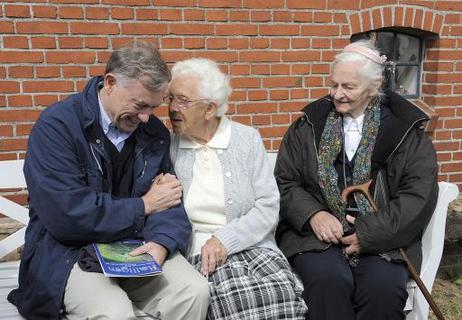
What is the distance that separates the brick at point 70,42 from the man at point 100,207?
954 mm

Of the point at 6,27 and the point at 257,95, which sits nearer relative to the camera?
the point at 6,27

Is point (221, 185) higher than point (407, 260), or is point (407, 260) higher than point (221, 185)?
point (221, 185)

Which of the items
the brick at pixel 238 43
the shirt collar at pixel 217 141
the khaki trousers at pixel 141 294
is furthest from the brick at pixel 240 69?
the khaki trousers at pixel 141 294

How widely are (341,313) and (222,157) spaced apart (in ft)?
3.15

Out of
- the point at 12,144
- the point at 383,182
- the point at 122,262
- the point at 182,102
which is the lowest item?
the point at 122,262

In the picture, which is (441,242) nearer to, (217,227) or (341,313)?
(341,313)

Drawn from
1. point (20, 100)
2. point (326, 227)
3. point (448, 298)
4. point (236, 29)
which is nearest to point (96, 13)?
point (20, 100)

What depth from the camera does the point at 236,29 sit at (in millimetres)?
3602

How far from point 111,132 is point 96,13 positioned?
119 centimetres

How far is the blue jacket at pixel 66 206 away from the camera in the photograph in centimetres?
219

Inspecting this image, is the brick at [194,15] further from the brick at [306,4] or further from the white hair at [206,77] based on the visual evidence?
the white hair at [206,77]

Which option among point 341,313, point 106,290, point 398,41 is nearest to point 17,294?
point 106,290

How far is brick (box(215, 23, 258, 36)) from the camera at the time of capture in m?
3.56

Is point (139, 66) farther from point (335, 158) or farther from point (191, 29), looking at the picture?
point (191, 29)
